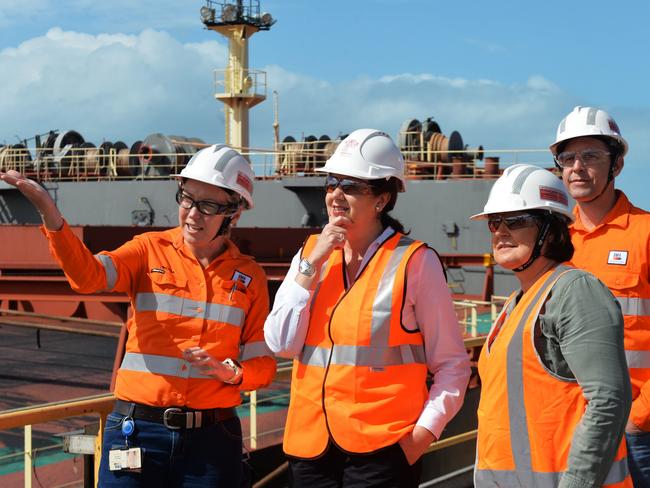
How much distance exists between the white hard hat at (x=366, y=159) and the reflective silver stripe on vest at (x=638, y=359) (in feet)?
4.14

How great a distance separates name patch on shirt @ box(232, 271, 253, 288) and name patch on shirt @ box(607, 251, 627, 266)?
154 centimetres

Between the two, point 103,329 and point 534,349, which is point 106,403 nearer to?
point 534,349

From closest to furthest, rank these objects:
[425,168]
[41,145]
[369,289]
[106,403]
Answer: [369,289] → [106,403] → [425,168] → [41,145]

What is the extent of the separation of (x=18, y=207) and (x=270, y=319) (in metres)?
23.9

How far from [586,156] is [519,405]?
1499 millimetres

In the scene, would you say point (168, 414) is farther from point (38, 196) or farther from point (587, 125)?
point (587, 125)

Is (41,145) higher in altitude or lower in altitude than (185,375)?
higher

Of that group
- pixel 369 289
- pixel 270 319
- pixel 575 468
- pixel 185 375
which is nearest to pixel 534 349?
pixel 575 468

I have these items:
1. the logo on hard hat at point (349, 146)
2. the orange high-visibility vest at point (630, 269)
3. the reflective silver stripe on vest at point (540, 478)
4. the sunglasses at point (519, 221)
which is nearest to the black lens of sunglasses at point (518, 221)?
the sunglasses at point (519, 221)

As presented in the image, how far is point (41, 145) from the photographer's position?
31016 millimetres

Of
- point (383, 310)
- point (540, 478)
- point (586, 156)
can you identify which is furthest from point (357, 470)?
point (586, 156)

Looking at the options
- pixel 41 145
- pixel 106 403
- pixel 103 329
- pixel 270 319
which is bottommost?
pixel 103 329

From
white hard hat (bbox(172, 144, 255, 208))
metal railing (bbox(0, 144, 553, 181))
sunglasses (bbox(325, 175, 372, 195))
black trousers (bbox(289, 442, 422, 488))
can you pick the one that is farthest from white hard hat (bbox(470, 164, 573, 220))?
metal railing (bbox(0, 144, 553, 181))

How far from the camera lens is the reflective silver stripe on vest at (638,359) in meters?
3.20
